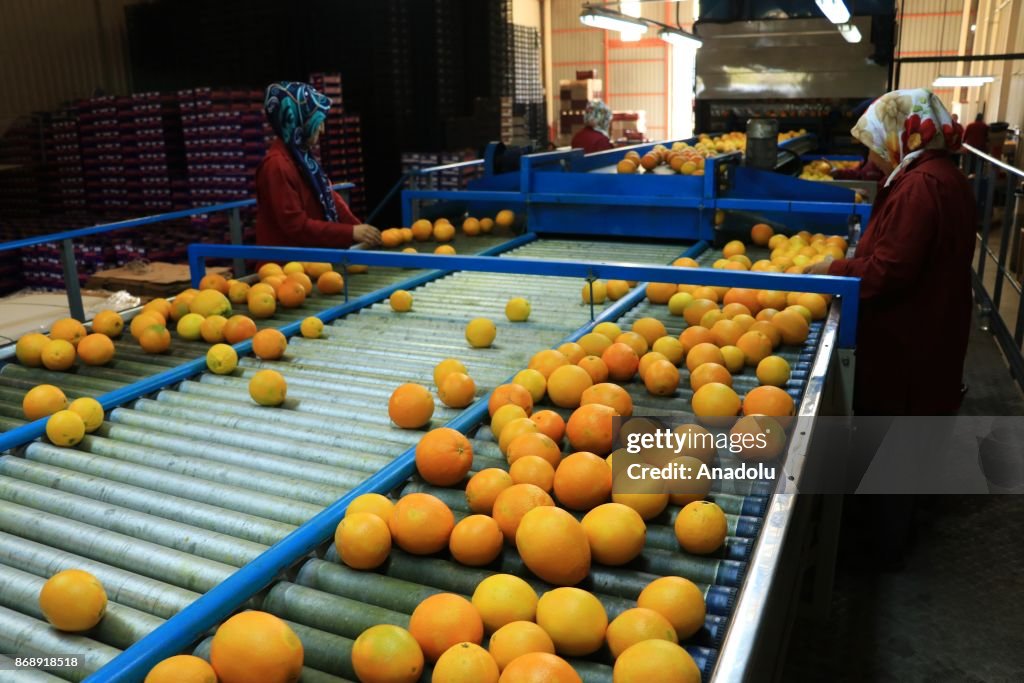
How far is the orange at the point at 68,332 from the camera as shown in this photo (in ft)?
10.3

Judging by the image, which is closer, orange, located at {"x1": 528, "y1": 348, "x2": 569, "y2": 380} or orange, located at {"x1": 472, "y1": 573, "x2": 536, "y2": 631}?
orange, located at {"x1": 472, "y1": 573, "x2": 536, "y2": 631}

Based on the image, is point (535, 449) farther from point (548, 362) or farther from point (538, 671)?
point (538, 671)

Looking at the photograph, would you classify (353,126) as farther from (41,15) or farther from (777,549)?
(777,549)

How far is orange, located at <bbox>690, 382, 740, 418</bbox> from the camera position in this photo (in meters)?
2.25

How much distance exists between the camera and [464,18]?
39.1 ft

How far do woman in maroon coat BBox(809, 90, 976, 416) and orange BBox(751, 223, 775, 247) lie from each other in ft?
4.54

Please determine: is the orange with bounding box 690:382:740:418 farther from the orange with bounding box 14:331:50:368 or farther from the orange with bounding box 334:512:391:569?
the orange with bounding box 14:331:50:368

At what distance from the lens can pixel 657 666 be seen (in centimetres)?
128

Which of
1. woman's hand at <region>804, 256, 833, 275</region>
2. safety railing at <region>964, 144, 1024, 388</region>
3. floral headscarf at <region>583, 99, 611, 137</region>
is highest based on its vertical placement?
floral headscarf at <region>583, 99, 611, 137</region>

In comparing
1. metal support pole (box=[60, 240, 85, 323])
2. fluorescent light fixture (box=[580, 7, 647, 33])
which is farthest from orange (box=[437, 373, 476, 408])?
fluorescent light fixture (box=[580, 7, 647, 33])

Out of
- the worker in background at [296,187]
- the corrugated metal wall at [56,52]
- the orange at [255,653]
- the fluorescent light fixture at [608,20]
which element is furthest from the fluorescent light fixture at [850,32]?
the corrugated metal wall at [56,52]

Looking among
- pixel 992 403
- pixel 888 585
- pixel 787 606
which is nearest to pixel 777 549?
pixel 787 606

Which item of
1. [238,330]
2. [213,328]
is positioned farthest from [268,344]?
[213,328]

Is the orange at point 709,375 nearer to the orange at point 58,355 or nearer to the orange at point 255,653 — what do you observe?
the orange at point 255,653
